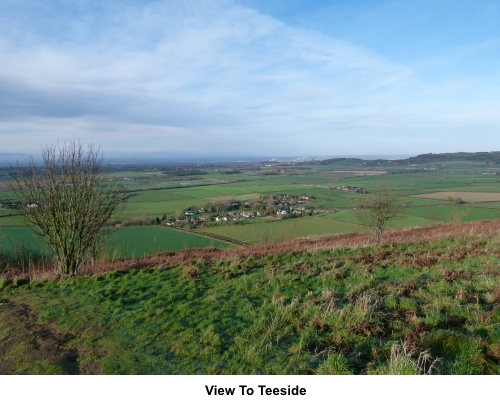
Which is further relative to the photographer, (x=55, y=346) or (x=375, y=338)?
(x=55, y=346)

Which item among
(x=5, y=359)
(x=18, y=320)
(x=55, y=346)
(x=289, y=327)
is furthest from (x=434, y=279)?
(x=18, y=320)

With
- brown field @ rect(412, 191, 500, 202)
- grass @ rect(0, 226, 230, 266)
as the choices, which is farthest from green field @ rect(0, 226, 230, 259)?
brown field @ rect(412, 191, 500, 202)

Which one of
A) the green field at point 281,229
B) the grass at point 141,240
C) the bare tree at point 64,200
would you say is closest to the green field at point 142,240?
the grass at point 141,240

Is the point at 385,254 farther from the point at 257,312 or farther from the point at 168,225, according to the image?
the point at 168,225

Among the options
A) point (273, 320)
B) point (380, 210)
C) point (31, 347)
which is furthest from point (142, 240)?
point (273, 320)

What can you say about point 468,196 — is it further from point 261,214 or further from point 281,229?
point 281,229

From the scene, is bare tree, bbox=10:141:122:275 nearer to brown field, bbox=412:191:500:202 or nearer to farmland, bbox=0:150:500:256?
farmland, bbox=0:150:500:256

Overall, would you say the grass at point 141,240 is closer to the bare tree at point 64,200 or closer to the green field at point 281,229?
the green field at point 281,229
